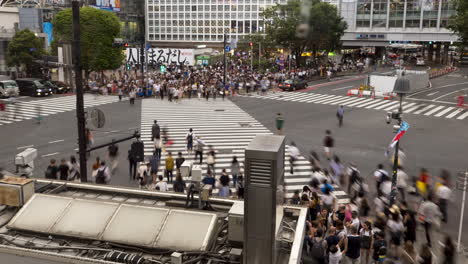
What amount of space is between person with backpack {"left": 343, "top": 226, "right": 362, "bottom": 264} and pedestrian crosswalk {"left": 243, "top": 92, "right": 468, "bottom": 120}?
26.6 metres

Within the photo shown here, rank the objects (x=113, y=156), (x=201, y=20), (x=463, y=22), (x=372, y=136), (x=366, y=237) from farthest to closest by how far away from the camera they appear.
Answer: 1. (x=201, y=20)
2. (x=463, y=22)
3. (x=372, y=136)
4. (x=113, y=156)
5. (x=366, y=237)

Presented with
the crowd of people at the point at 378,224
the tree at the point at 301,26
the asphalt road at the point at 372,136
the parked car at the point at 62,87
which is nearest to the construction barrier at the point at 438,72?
the tree at the point at 301,26

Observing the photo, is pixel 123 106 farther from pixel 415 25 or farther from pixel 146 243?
pixel 415 25

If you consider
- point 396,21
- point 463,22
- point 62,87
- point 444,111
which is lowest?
point 444,111

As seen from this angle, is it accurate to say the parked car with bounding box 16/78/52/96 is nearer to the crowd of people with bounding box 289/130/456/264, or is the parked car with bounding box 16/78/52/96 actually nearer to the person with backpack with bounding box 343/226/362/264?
the crowd of people with bounding box 289/130/456/264

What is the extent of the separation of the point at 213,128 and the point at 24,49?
32720 millimetres

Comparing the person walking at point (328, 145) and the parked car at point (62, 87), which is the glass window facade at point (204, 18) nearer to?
the parked car at point (62, 87)

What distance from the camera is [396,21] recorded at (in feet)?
274

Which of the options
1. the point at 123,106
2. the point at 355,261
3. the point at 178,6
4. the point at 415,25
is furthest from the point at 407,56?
the point at 355,261

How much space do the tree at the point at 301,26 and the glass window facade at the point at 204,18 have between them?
126 ft

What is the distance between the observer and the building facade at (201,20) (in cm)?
10344

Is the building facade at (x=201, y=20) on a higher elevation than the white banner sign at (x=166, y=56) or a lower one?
higher

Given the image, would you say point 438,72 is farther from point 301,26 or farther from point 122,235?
point 122,235

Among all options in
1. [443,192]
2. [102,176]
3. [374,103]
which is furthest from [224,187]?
[374,103]
